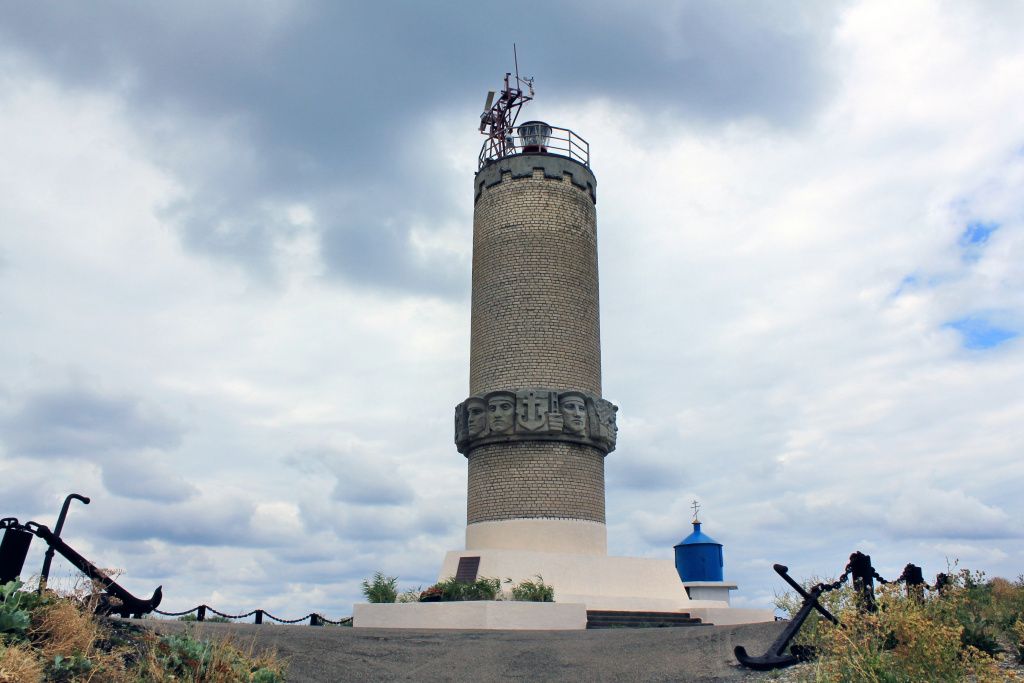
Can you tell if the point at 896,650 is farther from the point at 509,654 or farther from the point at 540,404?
the point at 540,404

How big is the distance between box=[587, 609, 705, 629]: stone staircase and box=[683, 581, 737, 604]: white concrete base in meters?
7.49

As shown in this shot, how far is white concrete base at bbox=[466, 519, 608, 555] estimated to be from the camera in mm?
22109

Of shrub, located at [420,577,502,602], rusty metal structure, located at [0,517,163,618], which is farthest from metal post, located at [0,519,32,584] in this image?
shrub, located at [420,577,502,602]

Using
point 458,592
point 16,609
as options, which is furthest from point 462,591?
point 16,609

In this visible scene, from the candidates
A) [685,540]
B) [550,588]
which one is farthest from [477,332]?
[685,540]

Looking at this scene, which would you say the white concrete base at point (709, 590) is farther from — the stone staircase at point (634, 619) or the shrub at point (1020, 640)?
the shrub at point (1020, 640)

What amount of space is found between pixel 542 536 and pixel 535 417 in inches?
123

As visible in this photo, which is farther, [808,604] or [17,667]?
[808,604]

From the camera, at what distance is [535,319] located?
23.8m

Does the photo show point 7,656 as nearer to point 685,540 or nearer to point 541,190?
point 541,190

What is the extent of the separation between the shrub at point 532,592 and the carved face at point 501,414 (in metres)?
4.32

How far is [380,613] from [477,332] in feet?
28.8

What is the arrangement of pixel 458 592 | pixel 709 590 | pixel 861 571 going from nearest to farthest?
pixel 861 571 < pixel 458 592 < pixel 709 590

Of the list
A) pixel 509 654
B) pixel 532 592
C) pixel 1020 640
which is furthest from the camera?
pixel 532 592
